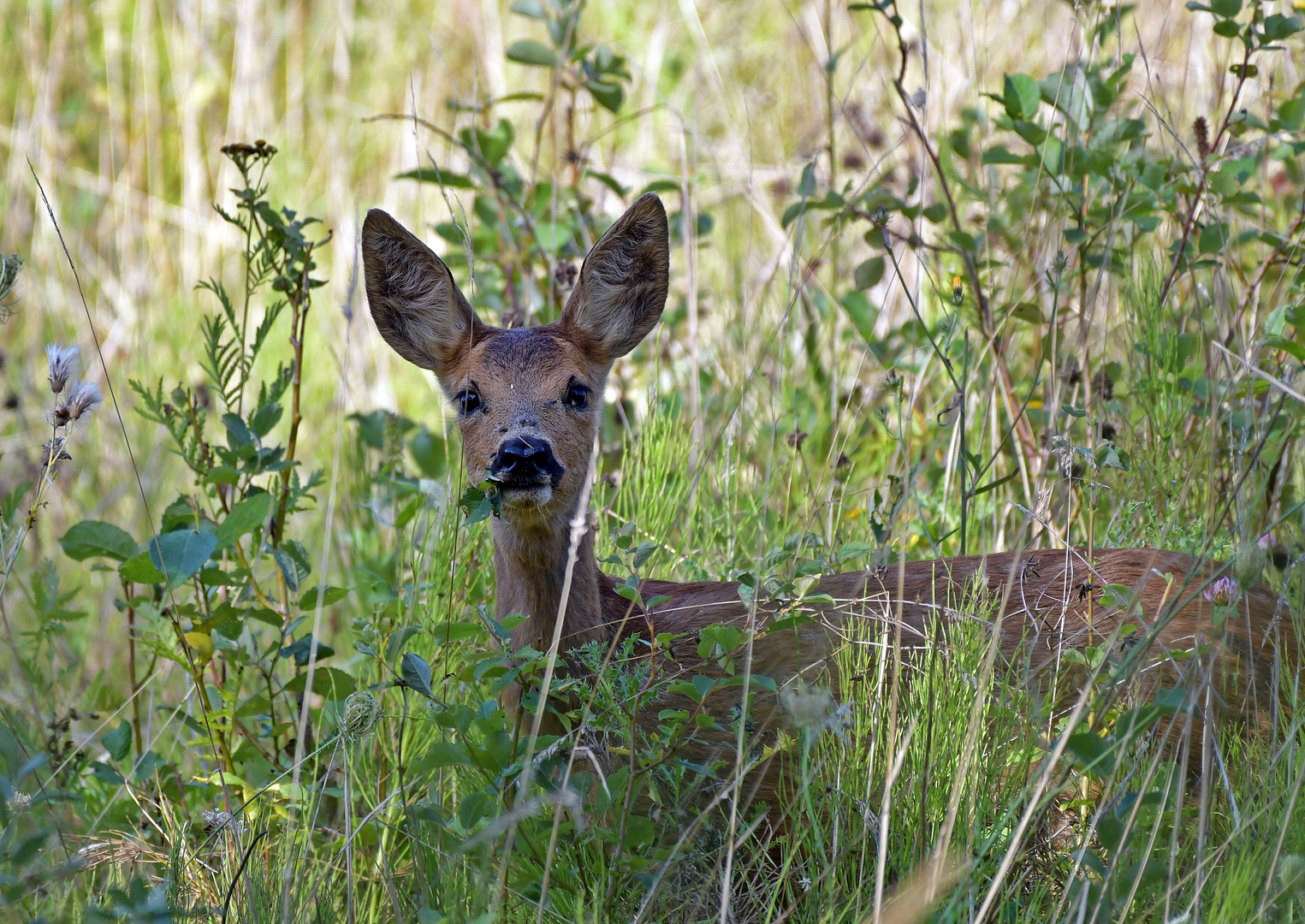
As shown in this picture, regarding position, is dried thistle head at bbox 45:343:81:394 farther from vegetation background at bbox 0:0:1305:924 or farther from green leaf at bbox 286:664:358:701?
green leaf at bbox 286:664:358:701

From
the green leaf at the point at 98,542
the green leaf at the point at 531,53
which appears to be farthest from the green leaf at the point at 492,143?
the green leaf at the point at 98,542

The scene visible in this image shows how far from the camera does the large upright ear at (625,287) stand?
12.2 feet

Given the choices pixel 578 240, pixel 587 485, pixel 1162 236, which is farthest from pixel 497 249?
pixel 587 485

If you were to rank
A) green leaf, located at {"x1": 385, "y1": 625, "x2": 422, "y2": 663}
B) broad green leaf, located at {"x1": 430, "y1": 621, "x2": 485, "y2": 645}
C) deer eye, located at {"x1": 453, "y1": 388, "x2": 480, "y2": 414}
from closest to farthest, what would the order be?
green leaf, located at {"x1": 385, "y1": 625, "x2": 422, "y2": 663} < broad green leaf, located at {"x1": 430, "y1": 621, "x2": 485, "y2": 645} < deer eye, located at {"x1": 453, "y1": 388, "x2": 480, "y2": 414}

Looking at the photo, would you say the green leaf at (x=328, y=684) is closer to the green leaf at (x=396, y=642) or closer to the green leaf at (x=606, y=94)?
the green leaf at (x=396, y=642)

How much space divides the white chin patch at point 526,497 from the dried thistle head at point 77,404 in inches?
35.6

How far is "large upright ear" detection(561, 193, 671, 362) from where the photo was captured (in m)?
3.72

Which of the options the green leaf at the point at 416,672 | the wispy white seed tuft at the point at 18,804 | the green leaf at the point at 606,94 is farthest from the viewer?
the green leaf at the point at 606,94

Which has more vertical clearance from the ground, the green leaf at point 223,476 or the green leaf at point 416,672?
the green leaf at point 223,476

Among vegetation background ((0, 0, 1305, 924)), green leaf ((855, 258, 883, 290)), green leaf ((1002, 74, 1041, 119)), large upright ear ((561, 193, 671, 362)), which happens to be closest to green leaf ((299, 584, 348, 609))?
vegetation background ((0, 0, 1305, 924))

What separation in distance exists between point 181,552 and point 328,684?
59 cm

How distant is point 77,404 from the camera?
261cm

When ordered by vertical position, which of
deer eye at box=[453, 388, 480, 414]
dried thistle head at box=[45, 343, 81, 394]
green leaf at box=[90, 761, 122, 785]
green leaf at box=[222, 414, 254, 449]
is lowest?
green leaf at box=[90, 761, 122, 785]

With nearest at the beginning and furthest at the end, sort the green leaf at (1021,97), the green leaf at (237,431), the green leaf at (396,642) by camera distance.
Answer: the green leaf at (396,642), the green leaf at (237,431), the green leaf at (1021,97)
